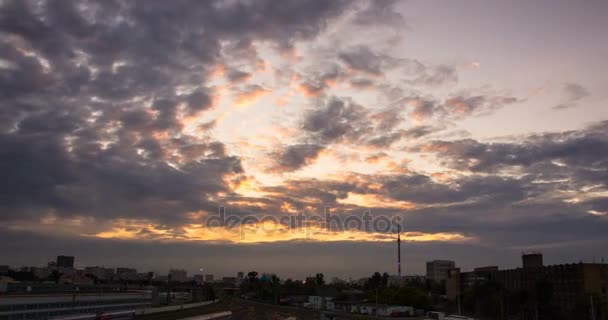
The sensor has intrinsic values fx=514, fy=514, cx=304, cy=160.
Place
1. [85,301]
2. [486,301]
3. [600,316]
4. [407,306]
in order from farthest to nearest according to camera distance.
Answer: [407,306] → [486,301] → [85,301] → [600,316]

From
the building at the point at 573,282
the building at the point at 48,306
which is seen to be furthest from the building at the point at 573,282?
the building at the point at 48,306

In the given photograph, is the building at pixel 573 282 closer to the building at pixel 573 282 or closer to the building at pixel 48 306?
the building at pixel 573 282

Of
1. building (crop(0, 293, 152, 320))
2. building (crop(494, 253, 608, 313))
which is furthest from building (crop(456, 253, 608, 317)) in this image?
building (crop(0, 293, 152, 320))

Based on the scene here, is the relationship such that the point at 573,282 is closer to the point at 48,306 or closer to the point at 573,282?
the point at 573,282

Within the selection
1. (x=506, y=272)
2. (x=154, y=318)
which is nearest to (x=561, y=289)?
(x=506, y=272)

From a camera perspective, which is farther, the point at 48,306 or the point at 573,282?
the point at 573,282

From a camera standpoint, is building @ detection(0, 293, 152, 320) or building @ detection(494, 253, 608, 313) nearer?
building @ detection(0, 293, 152, 320)

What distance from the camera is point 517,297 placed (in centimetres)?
15838

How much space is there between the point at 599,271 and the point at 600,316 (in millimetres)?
25316

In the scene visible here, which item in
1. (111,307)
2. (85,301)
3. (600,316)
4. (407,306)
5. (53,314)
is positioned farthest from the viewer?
(407,306)

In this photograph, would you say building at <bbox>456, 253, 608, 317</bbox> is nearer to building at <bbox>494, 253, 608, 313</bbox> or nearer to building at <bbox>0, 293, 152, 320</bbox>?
building at <bbox>494, 253, 608, 313</bbox>

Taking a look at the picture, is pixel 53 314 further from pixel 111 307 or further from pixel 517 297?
pixel 517 297

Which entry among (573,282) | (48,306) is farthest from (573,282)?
(48,306)

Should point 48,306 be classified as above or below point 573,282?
below
